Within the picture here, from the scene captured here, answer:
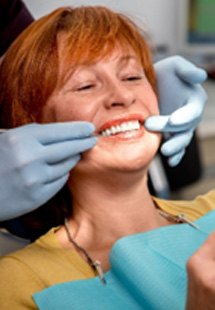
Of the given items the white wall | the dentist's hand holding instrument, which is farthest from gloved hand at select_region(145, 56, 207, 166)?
the white wall

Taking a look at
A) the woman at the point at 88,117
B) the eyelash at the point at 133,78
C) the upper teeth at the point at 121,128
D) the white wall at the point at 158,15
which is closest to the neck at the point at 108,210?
the woman at the point at 88,117

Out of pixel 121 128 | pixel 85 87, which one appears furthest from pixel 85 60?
pixel 121 128

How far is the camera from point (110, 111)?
107 cm

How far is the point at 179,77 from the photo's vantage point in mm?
1298

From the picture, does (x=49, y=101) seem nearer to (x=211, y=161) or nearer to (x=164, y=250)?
(x=164, y=250)

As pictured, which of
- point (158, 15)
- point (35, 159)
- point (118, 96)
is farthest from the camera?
point (158, 15)

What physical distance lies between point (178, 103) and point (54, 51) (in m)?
0.35

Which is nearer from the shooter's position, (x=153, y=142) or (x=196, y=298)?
(x=196, y=298)

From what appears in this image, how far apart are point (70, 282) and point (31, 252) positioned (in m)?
0.12

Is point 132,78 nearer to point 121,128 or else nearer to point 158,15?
point 121,128

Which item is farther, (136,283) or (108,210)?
(108,210)

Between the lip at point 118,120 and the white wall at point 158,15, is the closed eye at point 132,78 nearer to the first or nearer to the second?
the lip at point 118,120

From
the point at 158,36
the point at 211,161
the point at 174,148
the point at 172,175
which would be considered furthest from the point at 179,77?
the point at 158,36

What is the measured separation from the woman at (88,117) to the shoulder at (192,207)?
0.03 metres
